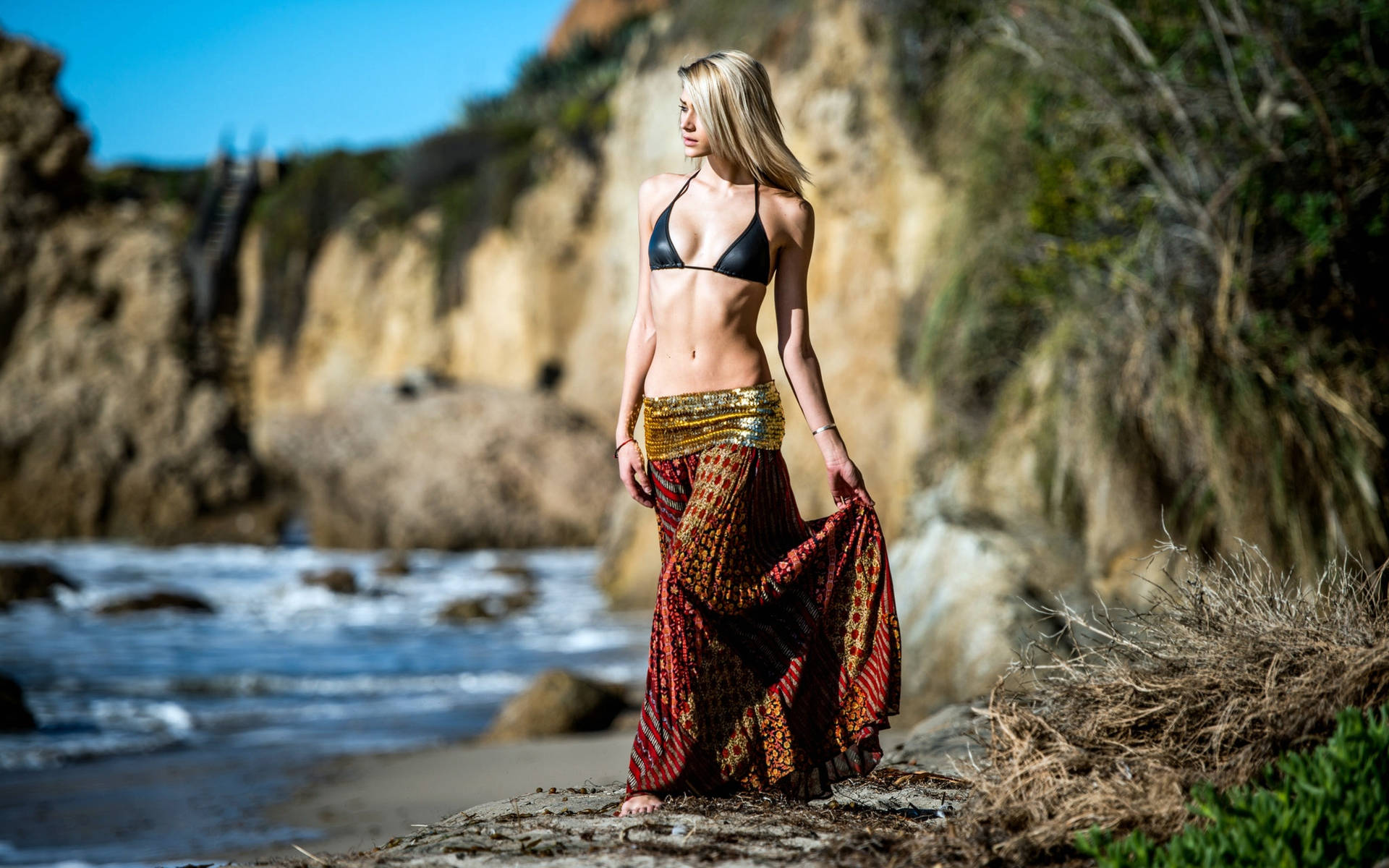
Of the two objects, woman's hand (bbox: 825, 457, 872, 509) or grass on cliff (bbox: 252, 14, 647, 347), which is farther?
grass on cliff (bbox: 252, 14, 647, 347)

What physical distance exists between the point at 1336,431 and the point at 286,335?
88.1 feet

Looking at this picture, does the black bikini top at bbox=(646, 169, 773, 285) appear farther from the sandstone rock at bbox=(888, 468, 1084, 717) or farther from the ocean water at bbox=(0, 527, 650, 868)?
the ocean water at bbox=(0, 527, 650, 868)

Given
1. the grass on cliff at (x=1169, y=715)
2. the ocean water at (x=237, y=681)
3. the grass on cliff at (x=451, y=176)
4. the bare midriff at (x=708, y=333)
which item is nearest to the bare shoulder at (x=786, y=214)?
the bare midriff at (x=708, y=333)

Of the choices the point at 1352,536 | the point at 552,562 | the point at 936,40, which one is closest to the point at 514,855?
the point at 1352,536

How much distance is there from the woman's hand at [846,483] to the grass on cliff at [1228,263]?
3.26 meters

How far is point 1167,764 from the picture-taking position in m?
3.02

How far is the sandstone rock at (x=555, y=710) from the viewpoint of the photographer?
7082 millimetres

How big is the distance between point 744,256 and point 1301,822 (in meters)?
1.92

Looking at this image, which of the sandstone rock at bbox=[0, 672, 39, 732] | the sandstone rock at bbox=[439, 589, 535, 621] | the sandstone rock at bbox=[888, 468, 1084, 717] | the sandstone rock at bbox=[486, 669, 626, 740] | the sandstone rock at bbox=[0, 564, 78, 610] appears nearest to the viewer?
the sandstone rock at bbox=[888, 468, 1084, 717]

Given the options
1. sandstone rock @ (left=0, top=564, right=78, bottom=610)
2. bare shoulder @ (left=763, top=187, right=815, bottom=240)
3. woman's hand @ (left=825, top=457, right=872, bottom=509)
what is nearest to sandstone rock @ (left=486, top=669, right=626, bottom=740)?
woman's hand @ (left=825, top=457, right=872, bottom=509)

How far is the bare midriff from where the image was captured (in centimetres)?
343

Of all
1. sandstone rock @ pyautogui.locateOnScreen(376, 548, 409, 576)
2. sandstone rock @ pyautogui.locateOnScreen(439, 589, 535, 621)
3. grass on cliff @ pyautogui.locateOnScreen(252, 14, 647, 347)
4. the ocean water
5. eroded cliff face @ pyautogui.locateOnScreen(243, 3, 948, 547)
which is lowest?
the ocean water

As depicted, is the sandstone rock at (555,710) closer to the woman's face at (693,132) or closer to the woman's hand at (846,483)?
the woman's hand at (846,483)

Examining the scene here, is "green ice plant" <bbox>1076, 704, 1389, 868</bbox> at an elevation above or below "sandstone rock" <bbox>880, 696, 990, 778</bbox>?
above
